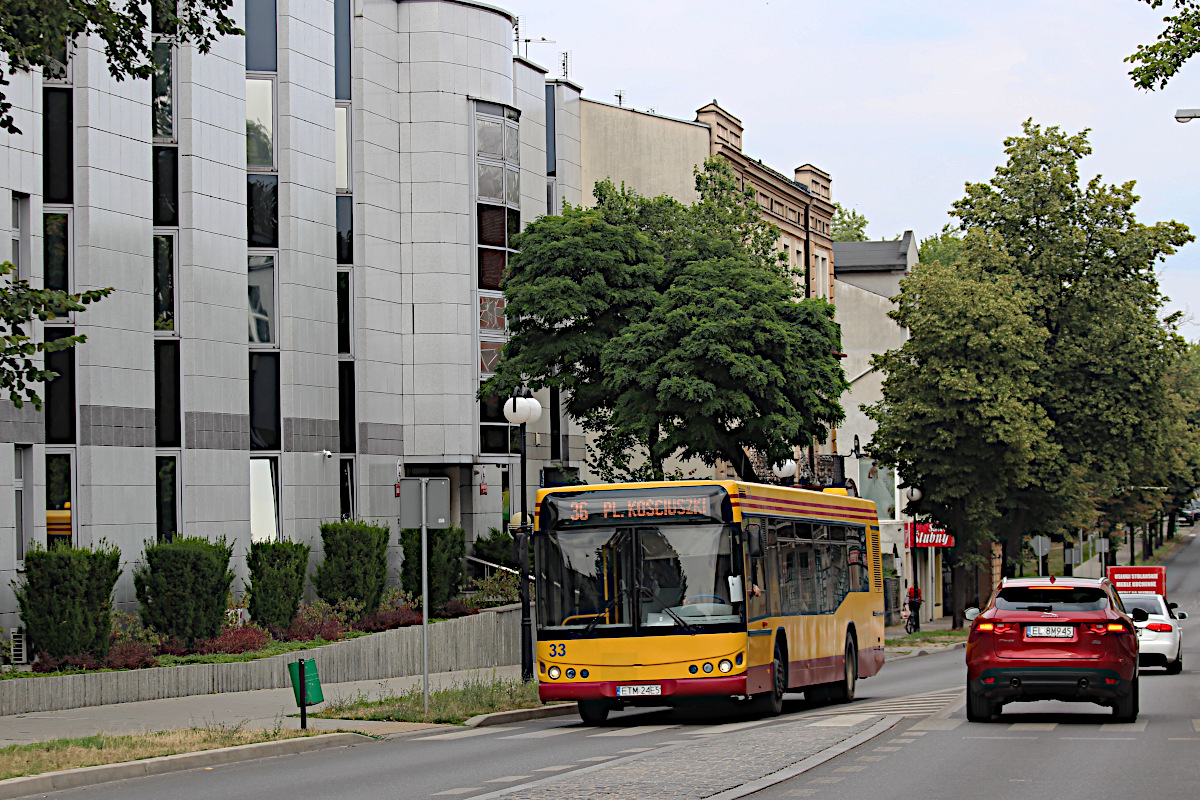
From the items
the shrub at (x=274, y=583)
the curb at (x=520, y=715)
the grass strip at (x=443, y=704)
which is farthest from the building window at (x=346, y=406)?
the curb at (x=520, y=715)

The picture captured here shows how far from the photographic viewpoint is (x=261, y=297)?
33.0 m

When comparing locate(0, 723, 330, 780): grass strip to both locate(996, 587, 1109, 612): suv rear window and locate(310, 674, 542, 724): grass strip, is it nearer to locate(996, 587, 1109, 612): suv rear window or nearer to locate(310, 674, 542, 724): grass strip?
Answer: locate(310, 674, 542, 724): grass strip

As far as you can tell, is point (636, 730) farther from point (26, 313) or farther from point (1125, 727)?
point (26, 313)

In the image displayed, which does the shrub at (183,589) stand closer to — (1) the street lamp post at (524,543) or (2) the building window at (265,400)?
(2) the building window at (265,400)

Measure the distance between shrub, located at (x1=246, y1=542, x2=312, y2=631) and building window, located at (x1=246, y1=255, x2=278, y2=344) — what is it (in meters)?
4.61

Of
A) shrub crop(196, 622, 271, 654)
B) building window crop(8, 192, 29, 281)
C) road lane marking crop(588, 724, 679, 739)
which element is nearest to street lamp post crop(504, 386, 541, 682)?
road lane marking crop(588, 724, 679, 739)

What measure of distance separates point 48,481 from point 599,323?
1330cm

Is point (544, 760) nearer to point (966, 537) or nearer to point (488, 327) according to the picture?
point (488, 327)

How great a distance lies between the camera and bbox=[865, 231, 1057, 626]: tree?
49062 millimetres

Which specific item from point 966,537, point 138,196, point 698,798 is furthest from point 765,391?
point 698,798

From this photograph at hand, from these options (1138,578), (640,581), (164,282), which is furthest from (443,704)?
(1138,578)

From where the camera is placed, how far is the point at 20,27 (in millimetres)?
17594

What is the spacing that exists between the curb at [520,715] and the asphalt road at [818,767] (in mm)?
265

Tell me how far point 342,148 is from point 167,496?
1008 centimetres
